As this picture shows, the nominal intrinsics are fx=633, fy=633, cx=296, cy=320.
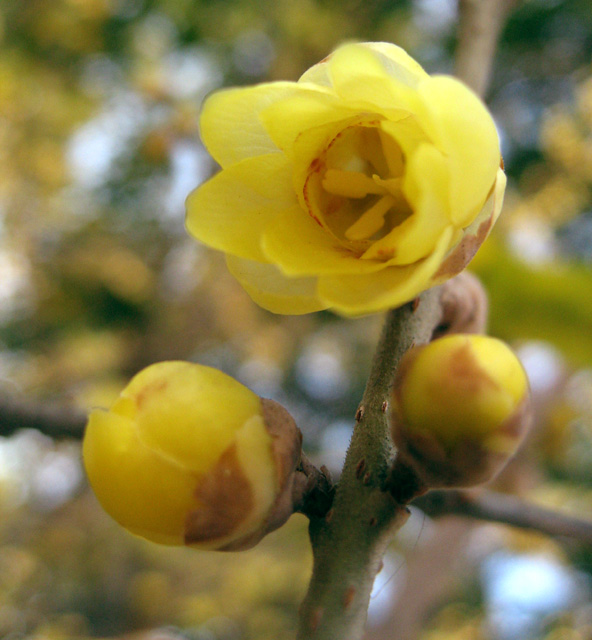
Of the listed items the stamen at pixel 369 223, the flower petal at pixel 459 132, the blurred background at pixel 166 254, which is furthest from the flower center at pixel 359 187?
the blurred background at pixel 166 254

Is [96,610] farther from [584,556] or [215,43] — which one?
[215,43]

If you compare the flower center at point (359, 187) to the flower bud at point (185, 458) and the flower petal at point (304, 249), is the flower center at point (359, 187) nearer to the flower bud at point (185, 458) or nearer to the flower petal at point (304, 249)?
the flower petal at point (304, 249)

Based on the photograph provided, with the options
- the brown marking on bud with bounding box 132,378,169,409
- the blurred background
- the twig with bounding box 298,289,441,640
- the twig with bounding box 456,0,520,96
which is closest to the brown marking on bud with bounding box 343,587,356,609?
the twig with bounding box 298,289,441,640

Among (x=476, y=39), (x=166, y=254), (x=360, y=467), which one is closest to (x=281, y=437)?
(x=360, y=467)

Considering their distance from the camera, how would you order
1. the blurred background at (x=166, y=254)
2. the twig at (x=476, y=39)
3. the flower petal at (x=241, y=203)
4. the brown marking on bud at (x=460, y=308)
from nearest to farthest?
the flower petal at (x=241, y=203) < the brown marking on bud at (x=460, y=308) < the twig at (x=476, y=39) < the blurred background at (x=166, y=254)

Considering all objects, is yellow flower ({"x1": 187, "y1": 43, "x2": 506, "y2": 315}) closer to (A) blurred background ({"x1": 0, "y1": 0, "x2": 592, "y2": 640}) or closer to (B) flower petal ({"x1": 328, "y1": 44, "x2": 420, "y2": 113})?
(B) flower petal ({"x1": 328, "y1": 44, "x2": 420, "y2": 113})

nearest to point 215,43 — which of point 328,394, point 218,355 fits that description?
point 218,355
